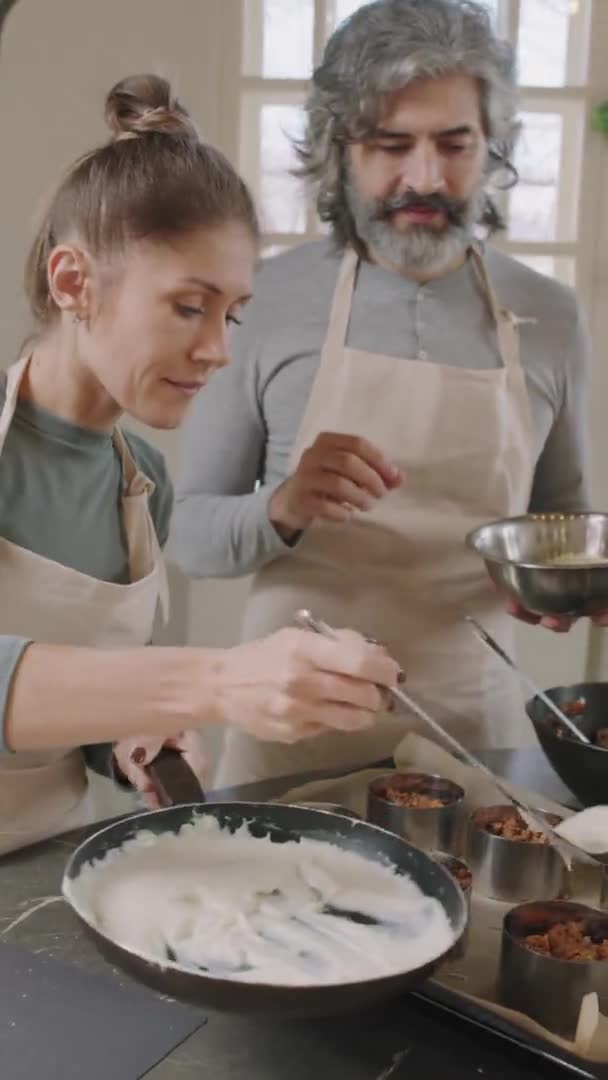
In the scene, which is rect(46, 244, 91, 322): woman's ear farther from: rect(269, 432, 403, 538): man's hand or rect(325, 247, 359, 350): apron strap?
rect(325, 247, 359, 350): apron strap

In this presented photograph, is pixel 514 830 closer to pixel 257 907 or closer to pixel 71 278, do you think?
pixel 257 907

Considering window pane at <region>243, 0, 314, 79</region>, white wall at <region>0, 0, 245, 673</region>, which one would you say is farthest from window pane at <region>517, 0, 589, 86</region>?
white wall at <region>0, 0, 245, 673</region>

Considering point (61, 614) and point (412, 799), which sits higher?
point (61, 614)

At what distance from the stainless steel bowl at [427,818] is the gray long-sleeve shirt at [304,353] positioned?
1.74 ft

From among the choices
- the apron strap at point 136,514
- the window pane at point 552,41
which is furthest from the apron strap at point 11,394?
the window pane at point 552,41

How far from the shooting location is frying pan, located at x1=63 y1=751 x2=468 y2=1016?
73 cm

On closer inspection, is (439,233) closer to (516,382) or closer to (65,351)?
(516,382)

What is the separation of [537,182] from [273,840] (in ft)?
7.01

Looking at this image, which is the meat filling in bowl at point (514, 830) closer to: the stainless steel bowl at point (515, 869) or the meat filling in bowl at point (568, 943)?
the stainless steel bowl at point (515, 869)

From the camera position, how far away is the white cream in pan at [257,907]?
2.73 ft

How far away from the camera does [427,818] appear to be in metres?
1.20

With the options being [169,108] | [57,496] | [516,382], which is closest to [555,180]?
[516,382]

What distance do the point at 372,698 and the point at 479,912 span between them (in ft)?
1.25

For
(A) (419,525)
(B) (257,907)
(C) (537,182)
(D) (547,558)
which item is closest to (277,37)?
(C) (537,182)
